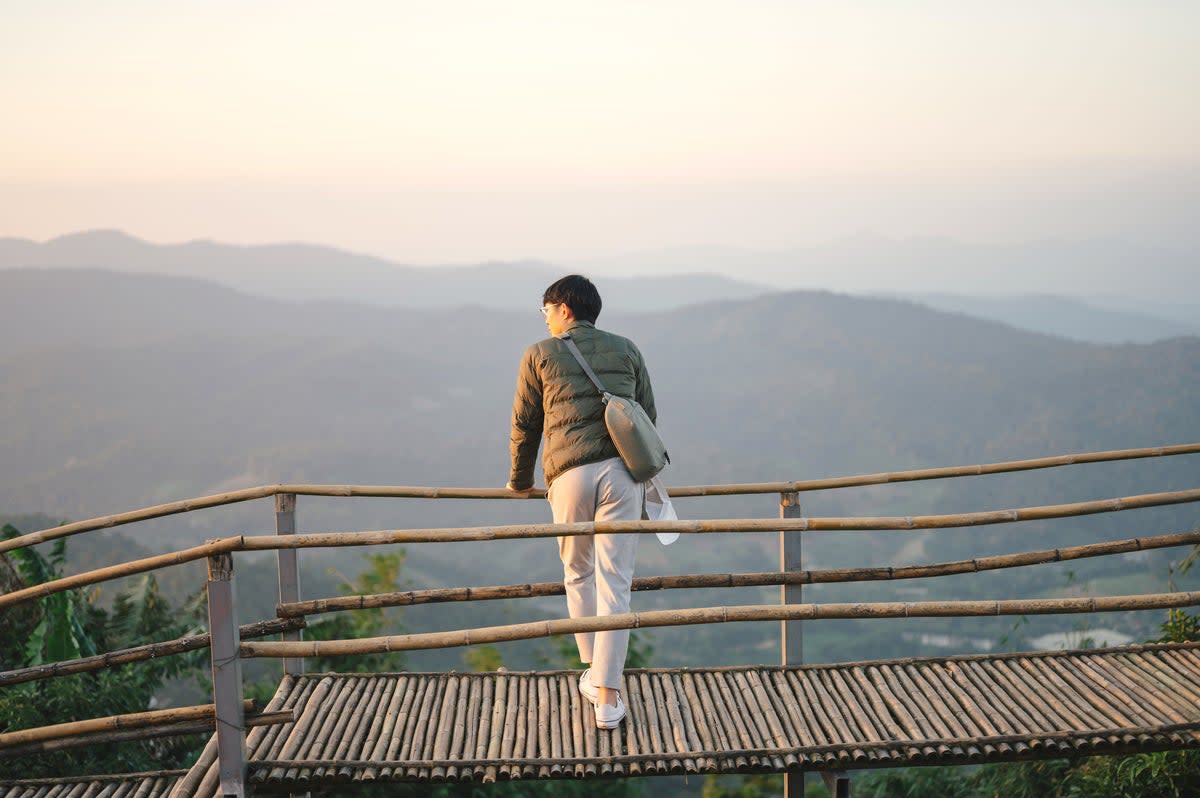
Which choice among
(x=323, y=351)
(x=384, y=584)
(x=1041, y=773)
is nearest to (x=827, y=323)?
(x=323, y=351)

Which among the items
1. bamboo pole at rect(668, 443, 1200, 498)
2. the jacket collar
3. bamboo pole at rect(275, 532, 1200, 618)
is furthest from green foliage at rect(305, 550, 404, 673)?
the jacket collar

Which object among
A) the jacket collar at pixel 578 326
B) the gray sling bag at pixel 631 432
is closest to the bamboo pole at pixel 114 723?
the gray sling bag at pixel 631 432

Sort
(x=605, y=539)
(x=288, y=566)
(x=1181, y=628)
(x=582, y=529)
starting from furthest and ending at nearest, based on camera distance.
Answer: (x=1181, y=628), (x=288, y=566), (x=605, y=539), (x=582, y=529)

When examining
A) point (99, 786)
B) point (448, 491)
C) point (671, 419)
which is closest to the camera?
point (99, 786)

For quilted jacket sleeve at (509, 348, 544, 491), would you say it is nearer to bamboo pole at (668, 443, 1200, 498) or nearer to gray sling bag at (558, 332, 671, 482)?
gray sling bag at (558, 332, 671, 482)

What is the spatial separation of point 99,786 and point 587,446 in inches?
81.8

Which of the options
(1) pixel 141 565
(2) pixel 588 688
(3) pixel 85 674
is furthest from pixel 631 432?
(3) pixel 85 674

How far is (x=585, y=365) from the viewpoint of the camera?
334cm

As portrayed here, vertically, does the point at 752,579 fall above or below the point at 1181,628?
above

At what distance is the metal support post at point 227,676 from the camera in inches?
118

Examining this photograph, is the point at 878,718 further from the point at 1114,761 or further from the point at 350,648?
the point at 1114,761

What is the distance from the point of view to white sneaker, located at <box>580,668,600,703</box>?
138 inches

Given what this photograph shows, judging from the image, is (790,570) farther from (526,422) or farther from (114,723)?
(114,723)

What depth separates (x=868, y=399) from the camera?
10538 cm
